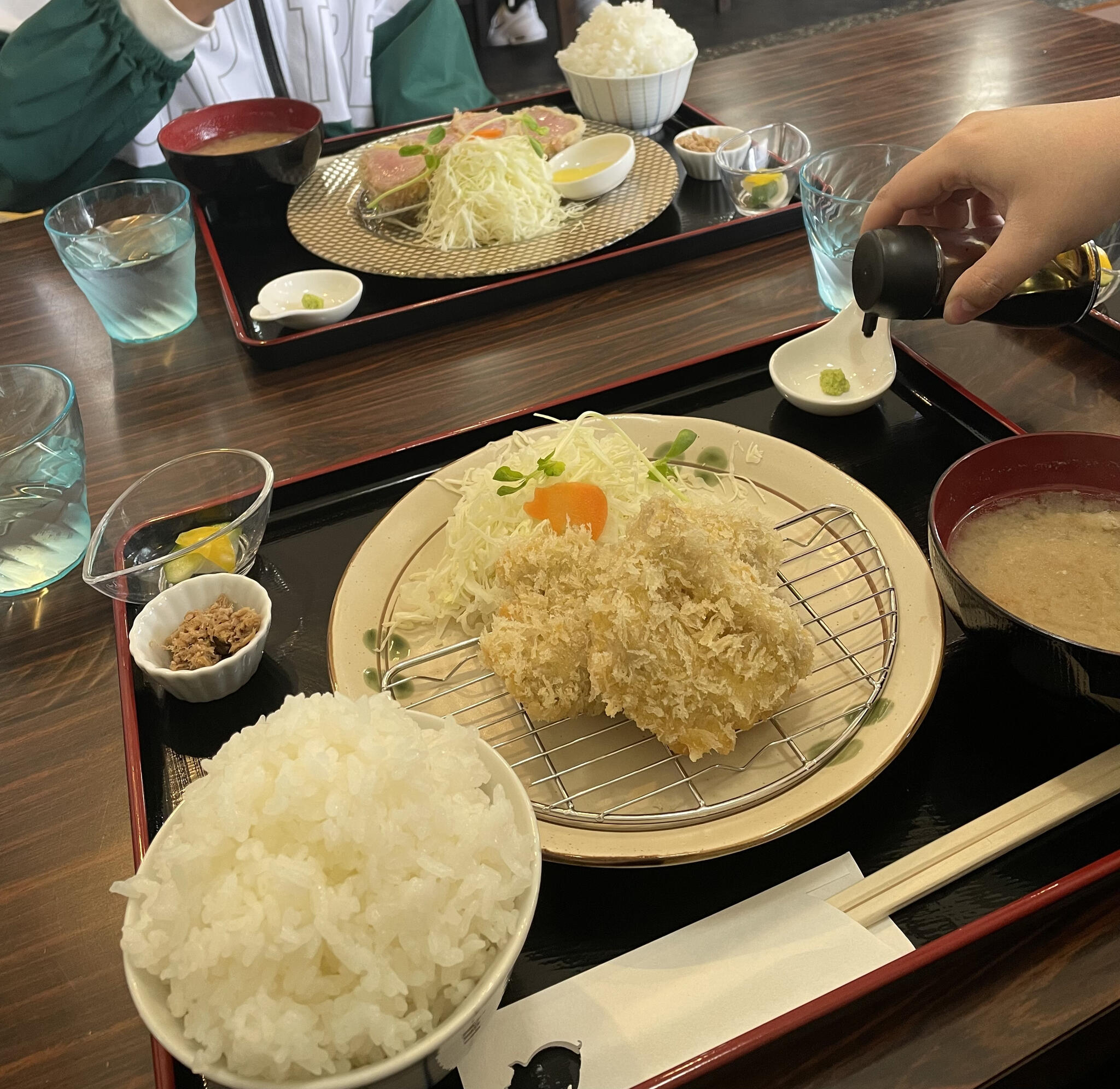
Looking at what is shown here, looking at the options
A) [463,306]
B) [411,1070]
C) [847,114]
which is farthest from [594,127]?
[411,1070]

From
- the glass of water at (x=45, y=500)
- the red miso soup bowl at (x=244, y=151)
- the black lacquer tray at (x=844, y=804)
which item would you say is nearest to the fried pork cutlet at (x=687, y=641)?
the black lacquer tray at (x=844, y=804)

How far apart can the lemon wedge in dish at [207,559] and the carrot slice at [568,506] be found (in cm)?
57

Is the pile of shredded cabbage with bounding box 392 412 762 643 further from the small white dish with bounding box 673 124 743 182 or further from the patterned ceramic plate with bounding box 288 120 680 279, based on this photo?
the small white dish with bounding box 673 124 743 182

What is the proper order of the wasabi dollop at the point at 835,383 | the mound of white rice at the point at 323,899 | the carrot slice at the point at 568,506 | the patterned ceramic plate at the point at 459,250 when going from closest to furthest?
the mound of white rice at the point at 323,899 → the carrot slice at the point at 568,506 → the wasabi dollop at the point at 835,383 → the patterned ceramic plate at the point at 459,250

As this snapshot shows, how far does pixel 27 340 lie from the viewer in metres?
2.58

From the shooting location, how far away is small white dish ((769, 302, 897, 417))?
6.50ft

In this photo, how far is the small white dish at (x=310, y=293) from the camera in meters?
2.39

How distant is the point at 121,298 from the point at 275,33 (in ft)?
8.22

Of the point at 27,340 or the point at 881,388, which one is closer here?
the point at 881,388

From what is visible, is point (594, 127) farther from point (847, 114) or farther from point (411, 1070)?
point (411, 1070)

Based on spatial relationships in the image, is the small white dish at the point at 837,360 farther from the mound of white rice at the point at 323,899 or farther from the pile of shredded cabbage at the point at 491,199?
the mound of white rice at the point at 323,899

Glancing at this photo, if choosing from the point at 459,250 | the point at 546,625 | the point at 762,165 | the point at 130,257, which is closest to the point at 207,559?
the point at 546,625

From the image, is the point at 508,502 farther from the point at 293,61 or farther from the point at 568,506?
the point at 293,61

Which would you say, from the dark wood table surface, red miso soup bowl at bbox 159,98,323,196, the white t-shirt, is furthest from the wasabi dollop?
the white t-shirt
